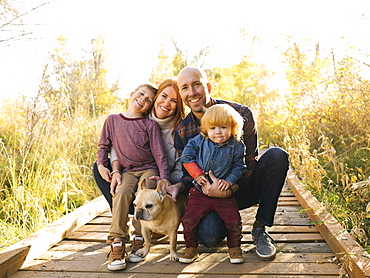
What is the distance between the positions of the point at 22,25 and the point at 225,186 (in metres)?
2.95

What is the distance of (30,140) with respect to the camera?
4762 millimetres

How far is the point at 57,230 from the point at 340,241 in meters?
2.25

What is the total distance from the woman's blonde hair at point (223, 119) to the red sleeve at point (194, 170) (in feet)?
0.93

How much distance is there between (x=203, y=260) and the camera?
282 cm

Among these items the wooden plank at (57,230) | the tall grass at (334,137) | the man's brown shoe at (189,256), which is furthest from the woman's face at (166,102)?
the tall grass at (334,137)

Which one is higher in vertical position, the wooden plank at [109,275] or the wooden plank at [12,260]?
the wooden plank at [12,260]

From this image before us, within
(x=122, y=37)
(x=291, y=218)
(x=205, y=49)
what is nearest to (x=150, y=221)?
(x=291, y=218)

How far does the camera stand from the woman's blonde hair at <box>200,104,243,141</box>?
280 centimetres

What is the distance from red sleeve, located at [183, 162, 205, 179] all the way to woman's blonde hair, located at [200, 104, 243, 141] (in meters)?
0.28

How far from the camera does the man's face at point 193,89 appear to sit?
3.10 meters

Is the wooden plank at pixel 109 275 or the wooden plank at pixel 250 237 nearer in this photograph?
the wooden plank at pixel 109 275

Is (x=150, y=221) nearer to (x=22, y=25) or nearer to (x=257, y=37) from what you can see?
(x=22, y=25)

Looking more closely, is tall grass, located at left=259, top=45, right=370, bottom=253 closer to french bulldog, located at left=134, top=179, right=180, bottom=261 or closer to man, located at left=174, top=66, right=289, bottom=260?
man, located at left=174, top=66, right=289, bottom=260

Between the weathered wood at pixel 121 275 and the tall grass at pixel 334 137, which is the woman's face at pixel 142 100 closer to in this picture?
the weathered wood at pixel 121 275
